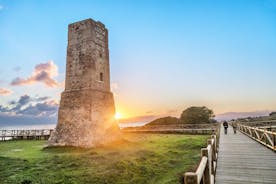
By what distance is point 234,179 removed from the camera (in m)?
6.14

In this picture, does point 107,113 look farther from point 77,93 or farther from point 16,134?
point 16,134

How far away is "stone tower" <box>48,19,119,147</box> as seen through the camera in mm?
18969

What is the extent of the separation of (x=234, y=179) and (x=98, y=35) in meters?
18.9

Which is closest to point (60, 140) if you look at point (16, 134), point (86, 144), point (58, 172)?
point (86, 144)

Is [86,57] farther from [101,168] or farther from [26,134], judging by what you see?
[26,134]

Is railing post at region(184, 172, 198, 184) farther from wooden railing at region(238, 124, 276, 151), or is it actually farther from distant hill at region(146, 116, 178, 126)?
distant hill at region(146, 116, 178, 126)

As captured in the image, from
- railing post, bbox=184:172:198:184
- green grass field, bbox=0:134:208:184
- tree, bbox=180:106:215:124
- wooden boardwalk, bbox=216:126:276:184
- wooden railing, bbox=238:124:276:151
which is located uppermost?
tree, bbox=180:106:215:124

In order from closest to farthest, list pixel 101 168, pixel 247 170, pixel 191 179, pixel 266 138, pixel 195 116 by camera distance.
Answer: pixel 191 179 → pixel 247 170 → pixel 101 168 → pixel 266 138 → pixel 195 116

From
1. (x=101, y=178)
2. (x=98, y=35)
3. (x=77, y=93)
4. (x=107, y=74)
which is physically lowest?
(x=101, y=178)

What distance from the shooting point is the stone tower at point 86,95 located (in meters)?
19.0

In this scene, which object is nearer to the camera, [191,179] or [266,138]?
[191,179]

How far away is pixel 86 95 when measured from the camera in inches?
772

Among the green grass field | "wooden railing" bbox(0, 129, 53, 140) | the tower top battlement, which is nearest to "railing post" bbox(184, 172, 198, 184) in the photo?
the green grass field

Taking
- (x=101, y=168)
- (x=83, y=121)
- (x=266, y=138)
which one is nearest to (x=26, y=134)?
(x=83, y=121)
